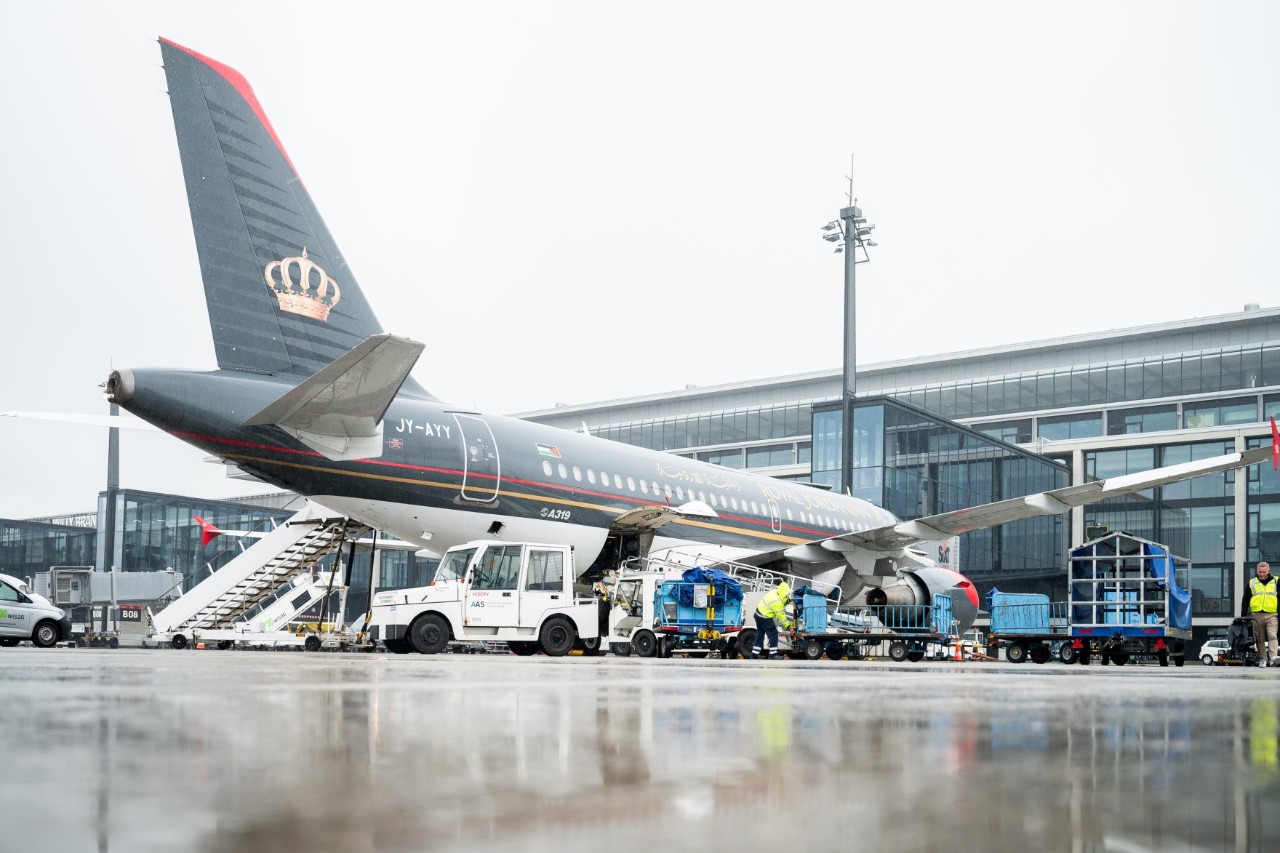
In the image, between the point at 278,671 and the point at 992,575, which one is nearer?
the point at 278,671

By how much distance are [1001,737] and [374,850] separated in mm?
2588

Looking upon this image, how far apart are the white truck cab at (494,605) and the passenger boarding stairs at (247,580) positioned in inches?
289

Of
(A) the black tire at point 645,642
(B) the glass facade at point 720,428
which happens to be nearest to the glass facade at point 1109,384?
(B) the glass facade at point 720,428

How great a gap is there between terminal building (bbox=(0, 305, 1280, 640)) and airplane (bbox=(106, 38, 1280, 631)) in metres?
25.1

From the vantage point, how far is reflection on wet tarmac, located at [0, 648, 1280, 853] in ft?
6.57

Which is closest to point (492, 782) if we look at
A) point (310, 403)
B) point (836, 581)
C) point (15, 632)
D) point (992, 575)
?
point (310, 403)

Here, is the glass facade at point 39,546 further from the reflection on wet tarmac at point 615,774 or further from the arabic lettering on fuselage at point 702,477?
the reflection on wet tarmac at point 615,774

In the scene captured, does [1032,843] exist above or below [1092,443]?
below

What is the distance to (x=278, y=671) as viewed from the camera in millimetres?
8258

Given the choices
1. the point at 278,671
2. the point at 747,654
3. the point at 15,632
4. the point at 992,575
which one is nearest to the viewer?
the point at 278,671

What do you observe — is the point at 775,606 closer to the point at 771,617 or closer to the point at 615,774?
the point at 771,617

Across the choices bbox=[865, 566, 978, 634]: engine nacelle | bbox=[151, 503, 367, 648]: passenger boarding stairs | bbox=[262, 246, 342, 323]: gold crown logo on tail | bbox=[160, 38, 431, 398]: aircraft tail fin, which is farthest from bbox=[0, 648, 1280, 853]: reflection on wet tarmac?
bbox=[151, 503, 367, 648]: passenger boarding stairs

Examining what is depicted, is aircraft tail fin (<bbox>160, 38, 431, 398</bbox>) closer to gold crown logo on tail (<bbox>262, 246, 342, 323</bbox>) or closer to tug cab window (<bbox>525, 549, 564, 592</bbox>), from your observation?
gold crown logo on tail (<bbox>262, 246, 342, 323</bbox>)

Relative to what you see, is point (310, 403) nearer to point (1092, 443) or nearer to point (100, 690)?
point (100, 690)
